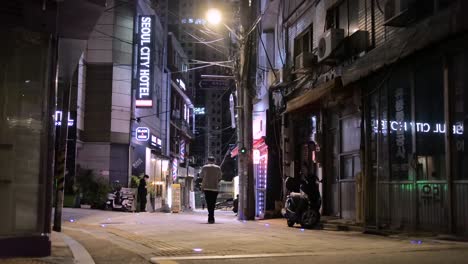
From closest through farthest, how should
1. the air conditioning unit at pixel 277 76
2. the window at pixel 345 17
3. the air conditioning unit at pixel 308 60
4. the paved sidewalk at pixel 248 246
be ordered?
the paved sidewalk at pixel 248 246 < the window at pixel 345 17 < the air conditioning unit at pixel 308 60 < the air conditioning unit at pixel 277 76

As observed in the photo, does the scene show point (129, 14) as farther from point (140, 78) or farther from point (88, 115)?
point (88, 115)

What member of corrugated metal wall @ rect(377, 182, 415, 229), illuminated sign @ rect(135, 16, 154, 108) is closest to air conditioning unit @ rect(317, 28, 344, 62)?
corrugated metal wall @ rect(377, 182, 415, 229)

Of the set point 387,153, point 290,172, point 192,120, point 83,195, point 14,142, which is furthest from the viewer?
point 192,120

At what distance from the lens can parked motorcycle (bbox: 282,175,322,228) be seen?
12955 mm

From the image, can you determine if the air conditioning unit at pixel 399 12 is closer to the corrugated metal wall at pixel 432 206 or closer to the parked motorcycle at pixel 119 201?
the corrugated metal wall at pixel 432 206

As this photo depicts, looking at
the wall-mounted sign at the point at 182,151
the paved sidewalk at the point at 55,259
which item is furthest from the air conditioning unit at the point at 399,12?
the wall-mounted sign at the point at 182,151

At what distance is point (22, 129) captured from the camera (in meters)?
6.87

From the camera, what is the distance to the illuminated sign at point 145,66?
2995 cm

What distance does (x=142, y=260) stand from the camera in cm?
722

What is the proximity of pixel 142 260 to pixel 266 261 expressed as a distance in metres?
1.75

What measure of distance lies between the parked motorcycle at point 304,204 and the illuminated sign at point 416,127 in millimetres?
2417

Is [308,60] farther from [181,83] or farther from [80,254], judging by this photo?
[181,83]

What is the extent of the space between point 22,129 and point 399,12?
740 centimetres

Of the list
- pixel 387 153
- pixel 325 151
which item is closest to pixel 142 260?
pixel 387 153
